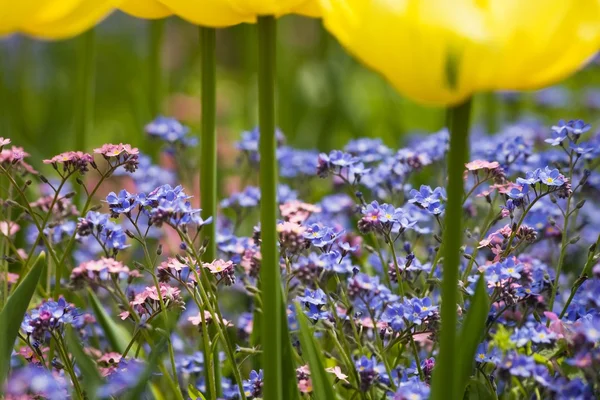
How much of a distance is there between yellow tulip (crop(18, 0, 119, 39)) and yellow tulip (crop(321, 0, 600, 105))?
39cm

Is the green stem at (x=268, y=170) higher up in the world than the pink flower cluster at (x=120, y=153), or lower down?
lower down

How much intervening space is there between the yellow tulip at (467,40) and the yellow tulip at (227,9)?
0.13 m

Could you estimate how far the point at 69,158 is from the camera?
1.41 m

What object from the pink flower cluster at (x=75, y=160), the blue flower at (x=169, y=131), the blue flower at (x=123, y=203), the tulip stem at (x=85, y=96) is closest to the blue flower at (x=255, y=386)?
the blue flower at (x=123, y=203)

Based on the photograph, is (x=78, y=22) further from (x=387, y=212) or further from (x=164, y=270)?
(x=387, y=212)

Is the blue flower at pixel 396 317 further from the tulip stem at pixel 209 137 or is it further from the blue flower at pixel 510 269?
the tulip stem at pixel 209 137

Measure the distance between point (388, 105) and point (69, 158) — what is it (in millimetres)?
2193

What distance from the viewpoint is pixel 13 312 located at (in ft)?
3.82

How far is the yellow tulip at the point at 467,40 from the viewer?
91 cm

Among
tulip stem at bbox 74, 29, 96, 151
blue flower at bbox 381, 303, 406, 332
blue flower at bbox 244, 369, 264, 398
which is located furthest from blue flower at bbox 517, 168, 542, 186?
tulip stem at bbox 74, 29, 96, 151

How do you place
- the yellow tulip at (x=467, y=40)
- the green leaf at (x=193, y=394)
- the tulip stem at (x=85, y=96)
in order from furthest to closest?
the tulip stem at (x=85, y=96) → the green leaf at (x=193, y=394) → the yellow tulip at (x=467, y=40)

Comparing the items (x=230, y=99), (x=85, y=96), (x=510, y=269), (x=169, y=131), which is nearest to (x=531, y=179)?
(x=510, y=269)

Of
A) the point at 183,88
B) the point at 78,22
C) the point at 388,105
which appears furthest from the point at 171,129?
the point at 183,88

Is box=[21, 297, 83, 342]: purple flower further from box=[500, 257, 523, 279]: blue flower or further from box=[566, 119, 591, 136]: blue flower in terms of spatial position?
box=[566, 119, 591, 136]: blue flower
